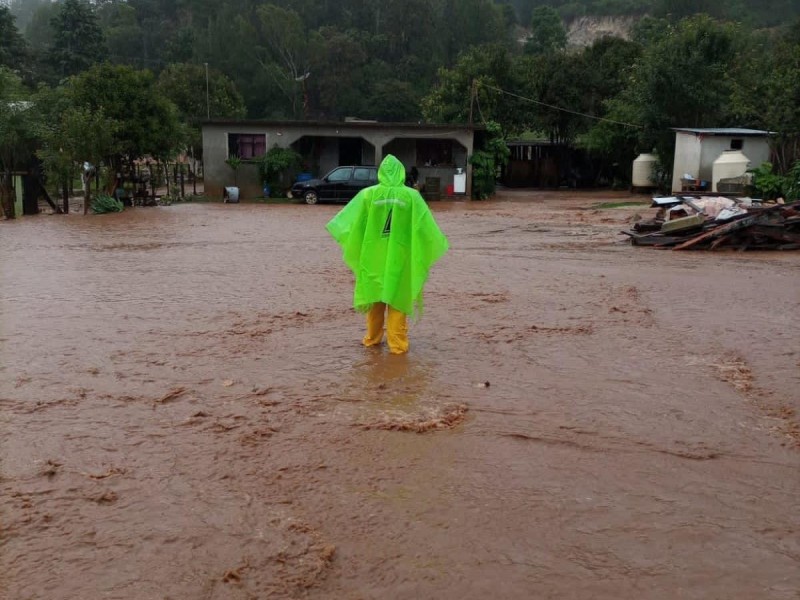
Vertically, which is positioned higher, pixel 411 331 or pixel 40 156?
pixel 40 156

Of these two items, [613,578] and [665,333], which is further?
[665,333]

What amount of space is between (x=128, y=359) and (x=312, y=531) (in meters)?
3.66

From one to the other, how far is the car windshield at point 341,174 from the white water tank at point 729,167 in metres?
11.7

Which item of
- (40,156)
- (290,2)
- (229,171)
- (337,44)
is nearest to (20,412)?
(40,156)

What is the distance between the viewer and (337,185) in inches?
1099

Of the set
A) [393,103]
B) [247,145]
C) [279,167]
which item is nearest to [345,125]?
[279,167]

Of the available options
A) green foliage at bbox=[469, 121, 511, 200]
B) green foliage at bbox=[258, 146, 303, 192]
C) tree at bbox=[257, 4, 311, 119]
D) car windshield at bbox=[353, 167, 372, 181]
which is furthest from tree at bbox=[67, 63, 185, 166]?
tree at bbox=[257, 4, 311, 119]

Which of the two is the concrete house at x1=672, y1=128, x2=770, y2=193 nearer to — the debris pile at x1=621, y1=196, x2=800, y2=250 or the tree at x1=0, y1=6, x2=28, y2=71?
the debris pile at x1=621, y1=196, x2=800, y2=250

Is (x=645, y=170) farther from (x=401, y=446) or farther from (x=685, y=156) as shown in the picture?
(x=401, y=446)

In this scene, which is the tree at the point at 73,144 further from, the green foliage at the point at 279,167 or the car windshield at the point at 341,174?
the car windshield at the point at 341,174

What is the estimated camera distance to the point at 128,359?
6.91 meters

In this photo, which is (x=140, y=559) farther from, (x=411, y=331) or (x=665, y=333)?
(x=665, y=333)

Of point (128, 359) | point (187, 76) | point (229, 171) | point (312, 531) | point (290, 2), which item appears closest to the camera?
point (312, 531)

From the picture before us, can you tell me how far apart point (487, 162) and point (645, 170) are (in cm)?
648
